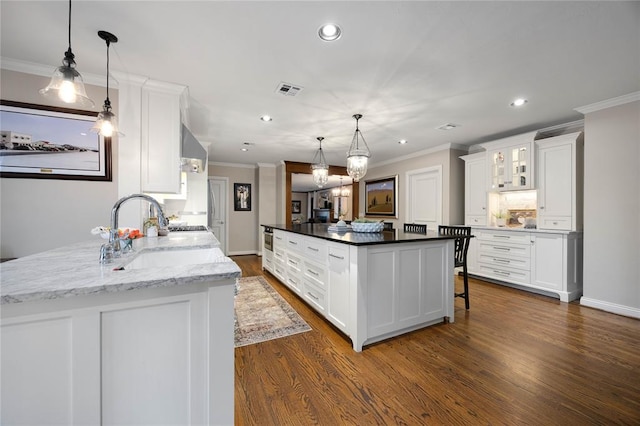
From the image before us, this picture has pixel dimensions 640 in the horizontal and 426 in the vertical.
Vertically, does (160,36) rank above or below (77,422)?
above

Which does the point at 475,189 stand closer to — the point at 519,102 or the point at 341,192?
the point at 519,102

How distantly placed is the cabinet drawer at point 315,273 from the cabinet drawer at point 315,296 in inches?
2.3

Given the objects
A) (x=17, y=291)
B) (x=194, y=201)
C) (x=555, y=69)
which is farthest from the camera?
(x=194, y=201)

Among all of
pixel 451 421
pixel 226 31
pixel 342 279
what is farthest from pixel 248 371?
pixel 226 31

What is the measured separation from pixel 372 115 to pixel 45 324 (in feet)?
11.4

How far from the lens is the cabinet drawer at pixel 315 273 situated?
2693 millimetres

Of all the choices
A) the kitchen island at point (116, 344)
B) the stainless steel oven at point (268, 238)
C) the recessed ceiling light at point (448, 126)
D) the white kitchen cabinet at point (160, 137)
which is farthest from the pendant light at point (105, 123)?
the recessed ceiling light at point (448, 126)

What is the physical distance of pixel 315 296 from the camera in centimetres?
288

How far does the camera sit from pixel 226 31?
6.08 ft

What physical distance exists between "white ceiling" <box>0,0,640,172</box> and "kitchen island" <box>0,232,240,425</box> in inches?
65.6

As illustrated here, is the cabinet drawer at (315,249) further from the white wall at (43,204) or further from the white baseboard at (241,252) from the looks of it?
the white baseboard at (241,252)

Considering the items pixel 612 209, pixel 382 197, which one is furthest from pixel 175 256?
pixel 382 197

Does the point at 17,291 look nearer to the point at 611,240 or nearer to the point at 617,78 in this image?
the point at 617,78

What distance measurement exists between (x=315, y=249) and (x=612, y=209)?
137 inches
